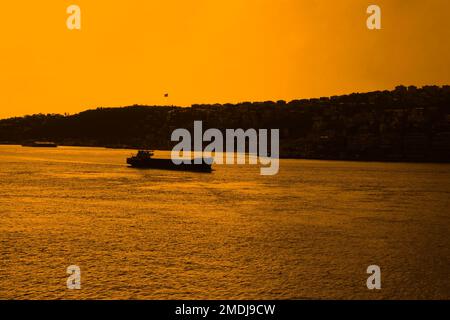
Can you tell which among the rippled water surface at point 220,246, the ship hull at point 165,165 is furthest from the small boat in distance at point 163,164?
the rippled water surface at point 220,246

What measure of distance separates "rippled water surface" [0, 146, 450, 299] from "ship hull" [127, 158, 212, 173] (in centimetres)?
4357

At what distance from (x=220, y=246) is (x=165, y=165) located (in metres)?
75.2

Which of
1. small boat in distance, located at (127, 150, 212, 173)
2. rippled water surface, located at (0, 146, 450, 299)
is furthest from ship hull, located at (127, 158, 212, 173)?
rippled water surface, located at (0, 146, 450, 299)

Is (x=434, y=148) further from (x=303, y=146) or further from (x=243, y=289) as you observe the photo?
(x=243, y=289)

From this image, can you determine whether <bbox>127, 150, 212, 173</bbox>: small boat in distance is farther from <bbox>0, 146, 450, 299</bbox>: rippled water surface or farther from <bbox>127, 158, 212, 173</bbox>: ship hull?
<bbox>0, 146, 450, 299</bbox>: rippled water surface

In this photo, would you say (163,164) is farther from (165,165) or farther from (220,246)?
(220,246)

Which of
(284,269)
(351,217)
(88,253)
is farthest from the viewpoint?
(351,217)

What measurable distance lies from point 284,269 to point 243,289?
3.61m

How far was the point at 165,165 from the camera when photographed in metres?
103

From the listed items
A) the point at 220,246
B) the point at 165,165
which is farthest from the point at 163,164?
the point at 220,246

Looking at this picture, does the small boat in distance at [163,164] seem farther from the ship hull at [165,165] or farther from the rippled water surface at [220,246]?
the rippled water surface at [220,246]
